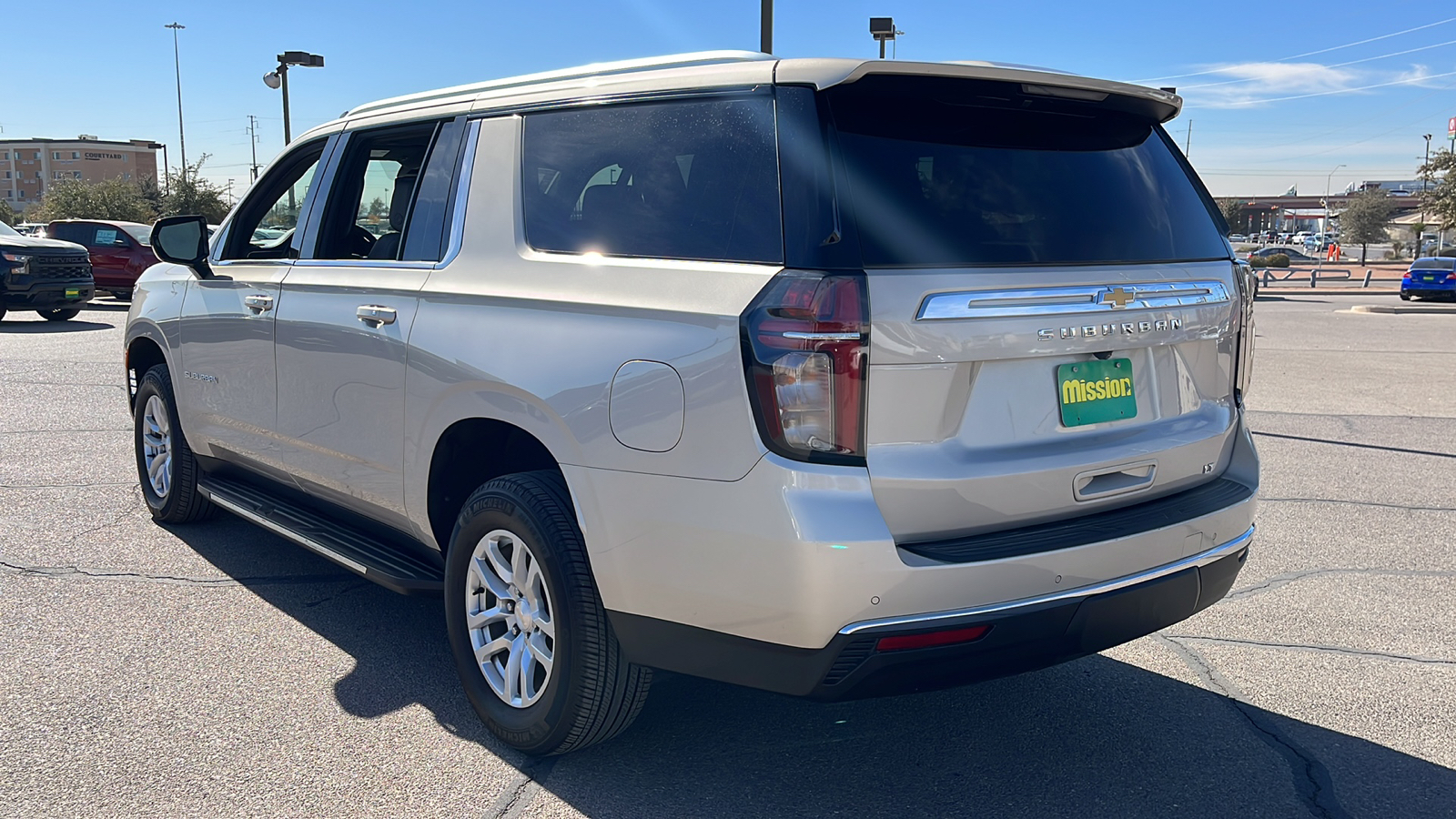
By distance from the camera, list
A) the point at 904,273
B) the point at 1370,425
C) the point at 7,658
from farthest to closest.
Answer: the point at 1370,425 < the point at 7,658 < the point at 904,273

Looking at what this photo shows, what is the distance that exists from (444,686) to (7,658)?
1602mm

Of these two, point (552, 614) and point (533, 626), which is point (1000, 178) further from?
point (533, 626)

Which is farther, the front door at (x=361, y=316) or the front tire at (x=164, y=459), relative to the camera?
the front tire at (x=164, y=459)

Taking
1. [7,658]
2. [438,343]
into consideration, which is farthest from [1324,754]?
[7,658]

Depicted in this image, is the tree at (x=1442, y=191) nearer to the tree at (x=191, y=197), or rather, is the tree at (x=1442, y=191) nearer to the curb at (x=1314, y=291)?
the curb at (x=1314, y=291)

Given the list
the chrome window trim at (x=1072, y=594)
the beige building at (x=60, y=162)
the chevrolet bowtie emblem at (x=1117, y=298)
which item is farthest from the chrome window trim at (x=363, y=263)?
the beige building at (x=60, y=162)

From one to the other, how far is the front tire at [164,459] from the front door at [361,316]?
132 centimetres

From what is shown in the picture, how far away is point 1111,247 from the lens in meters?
3.07

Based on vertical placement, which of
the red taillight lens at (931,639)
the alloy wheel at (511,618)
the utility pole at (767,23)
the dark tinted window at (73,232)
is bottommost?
the alloy wheel at (511,618)

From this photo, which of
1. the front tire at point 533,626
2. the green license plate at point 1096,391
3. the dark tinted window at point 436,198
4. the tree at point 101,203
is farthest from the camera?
the tree at point 101,203

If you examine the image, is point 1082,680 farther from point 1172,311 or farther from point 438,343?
point 438,343

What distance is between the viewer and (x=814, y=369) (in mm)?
2604

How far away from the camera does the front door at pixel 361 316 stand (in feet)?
12.4

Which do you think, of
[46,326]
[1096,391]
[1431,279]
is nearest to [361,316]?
[1096,391]
